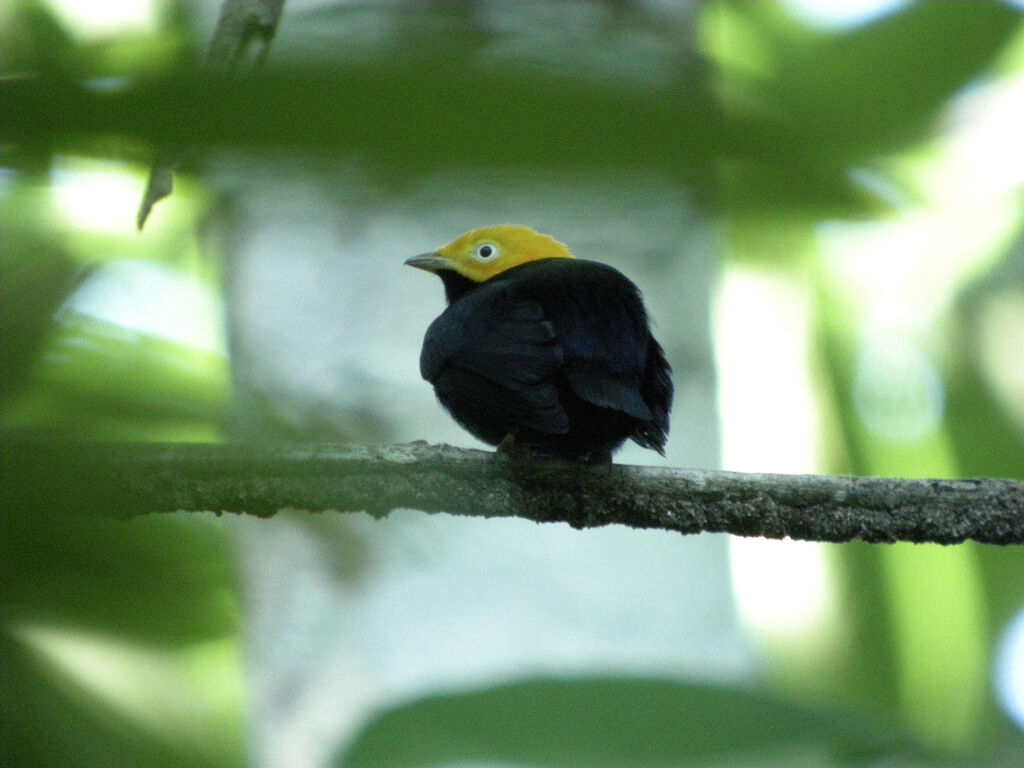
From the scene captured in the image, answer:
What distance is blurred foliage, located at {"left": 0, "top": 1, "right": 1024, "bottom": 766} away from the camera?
1.07 ft

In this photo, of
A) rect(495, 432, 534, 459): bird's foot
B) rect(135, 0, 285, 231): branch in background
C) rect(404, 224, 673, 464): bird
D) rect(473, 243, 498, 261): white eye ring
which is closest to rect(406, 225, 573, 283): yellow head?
rect(473, 243, 498, 261): white eye ring

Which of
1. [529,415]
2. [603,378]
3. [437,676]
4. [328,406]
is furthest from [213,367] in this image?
[437,676]

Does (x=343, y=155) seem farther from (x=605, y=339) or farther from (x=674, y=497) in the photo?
(x=605, y=339)

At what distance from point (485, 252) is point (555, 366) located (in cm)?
157

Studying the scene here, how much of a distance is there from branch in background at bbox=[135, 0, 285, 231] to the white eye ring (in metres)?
3.20

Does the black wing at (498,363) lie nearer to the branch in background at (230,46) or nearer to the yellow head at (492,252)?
the yellow head at (492,252)

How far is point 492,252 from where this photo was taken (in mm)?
3822

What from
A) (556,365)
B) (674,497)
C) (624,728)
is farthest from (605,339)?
(624,728)

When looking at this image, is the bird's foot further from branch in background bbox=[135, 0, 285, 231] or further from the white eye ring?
branch in background bbox=[135, 0, 285, 231]

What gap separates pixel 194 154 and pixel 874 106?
247 millimetres

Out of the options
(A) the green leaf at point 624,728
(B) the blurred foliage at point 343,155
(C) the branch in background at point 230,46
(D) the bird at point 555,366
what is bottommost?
(A) the green leaf at point 624,728

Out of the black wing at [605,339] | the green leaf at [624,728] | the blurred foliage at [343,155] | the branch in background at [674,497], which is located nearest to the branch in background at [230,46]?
the blurred foliage at [343,155]

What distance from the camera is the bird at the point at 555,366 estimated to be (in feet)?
7.63

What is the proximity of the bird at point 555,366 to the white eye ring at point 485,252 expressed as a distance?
94 cm
